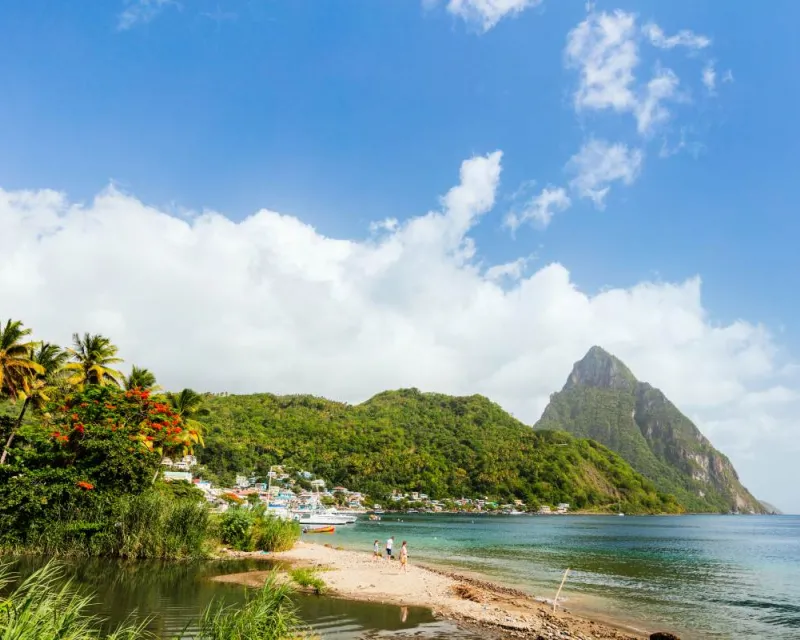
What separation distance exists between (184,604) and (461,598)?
1181 cm

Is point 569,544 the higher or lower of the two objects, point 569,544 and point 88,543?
the lower

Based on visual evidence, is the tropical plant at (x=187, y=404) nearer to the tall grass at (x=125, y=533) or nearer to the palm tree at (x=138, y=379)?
the palm tree at (x=138, y=379)

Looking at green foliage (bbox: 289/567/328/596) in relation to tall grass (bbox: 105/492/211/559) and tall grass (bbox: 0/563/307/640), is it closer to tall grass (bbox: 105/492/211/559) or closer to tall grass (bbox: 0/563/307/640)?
tall grass (bbox: 105/492/211/559)

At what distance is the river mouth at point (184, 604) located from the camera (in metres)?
Answer: 16.6

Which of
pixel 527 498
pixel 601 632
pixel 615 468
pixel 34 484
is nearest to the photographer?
pixel 601 632

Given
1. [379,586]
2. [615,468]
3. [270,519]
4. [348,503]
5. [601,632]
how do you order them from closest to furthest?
1. [601,632]
2. [379,586]
3. [270,519]
4. [348,503]
5. [615,468]

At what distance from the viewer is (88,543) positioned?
2761 cm

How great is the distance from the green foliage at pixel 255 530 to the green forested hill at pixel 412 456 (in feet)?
354

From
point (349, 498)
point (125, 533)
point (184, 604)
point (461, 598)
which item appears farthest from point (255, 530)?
→ point (349, 498)

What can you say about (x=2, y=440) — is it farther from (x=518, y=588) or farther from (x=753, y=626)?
(x=753, y=626)

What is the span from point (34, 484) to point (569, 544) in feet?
194

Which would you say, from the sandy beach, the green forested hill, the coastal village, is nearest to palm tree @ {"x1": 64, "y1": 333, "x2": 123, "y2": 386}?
the sandy beach

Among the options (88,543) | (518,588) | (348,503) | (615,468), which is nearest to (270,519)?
(88,543)

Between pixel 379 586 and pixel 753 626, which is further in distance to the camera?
pixel 379 586
